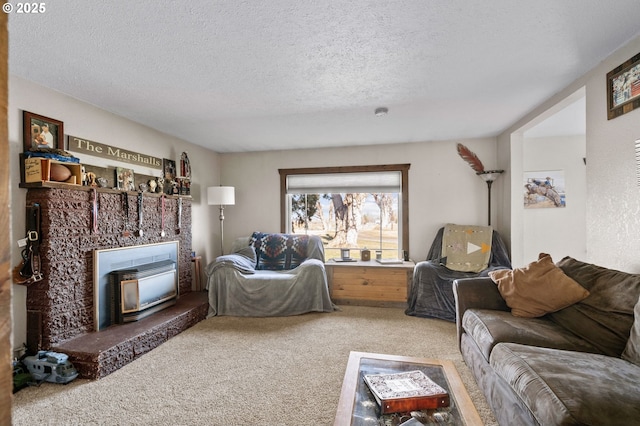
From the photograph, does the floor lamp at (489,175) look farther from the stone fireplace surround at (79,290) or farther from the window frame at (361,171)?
the stone fireplace surround at (79,290)

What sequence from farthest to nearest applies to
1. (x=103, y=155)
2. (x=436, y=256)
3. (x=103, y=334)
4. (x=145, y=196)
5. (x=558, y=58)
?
Result: (x=436, y=256), (x=145, y=196), (x=103, y=155), (x=103, y=334), (x=558, y=58)

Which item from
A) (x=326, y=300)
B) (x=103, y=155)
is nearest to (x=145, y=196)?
(x=103, y=155)

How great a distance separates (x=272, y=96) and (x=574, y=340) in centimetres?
283

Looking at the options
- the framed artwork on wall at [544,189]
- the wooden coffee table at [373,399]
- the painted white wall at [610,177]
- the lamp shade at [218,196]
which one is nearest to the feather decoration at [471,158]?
the framed artwork on wall at [544,189]

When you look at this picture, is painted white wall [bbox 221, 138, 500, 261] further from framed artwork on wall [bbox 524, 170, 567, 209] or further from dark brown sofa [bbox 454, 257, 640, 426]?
dark brown sofa [bbox 454, 257, 640, 426]

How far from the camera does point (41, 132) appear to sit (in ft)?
7.95

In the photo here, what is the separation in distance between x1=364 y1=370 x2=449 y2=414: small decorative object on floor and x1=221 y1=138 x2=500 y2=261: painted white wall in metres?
3.08

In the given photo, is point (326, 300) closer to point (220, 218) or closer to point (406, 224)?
point (406, 224)

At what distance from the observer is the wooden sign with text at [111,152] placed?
2.73m

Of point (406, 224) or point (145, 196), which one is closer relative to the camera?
point (145, 196)

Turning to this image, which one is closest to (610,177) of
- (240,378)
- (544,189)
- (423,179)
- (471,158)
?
(471,158)

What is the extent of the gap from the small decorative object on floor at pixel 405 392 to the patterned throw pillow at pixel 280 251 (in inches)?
106

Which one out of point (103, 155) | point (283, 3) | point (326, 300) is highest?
point (283, 3)

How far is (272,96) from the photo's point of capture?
270cm
